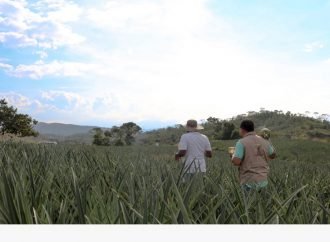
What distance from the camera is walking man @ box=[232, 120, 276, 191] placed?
6.00m

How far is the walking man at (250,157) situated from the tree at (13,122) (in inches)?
1789

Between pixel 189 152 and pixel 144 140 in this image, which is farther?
pixel 144 140

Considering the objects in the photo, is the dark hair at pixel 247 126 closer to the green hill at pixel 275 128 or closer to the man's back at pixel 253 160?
the man's back at pixel 253 160

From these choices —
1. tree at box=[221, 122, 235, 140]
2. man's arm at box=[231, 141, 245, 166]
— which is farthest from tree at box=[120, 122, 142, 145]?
man's arm at box=[231, 141, 245, 166]

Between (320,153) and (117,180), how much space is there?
3771cm

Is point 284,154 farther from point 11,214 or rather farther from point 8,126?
point 11,214

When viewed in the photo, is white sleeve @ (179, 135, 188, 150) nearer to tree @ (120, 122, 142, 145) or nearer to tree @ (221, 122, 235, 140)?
tree @ (221, 122, 235, 140)

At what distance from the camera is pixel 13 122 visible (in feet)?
162

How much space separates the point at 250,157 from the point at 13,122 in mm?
46536

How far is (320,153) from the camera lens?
3872cm

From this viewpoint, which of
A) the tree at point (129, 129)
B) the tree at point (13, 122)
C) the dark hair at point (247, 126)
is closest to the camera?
the dark hair at point (247, 126)

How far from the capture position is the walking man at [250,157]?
6.00 m

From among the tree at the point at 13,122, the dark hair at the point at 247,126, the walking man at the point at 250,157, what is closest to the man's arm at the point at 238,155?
the walking man at the point at 250,157
